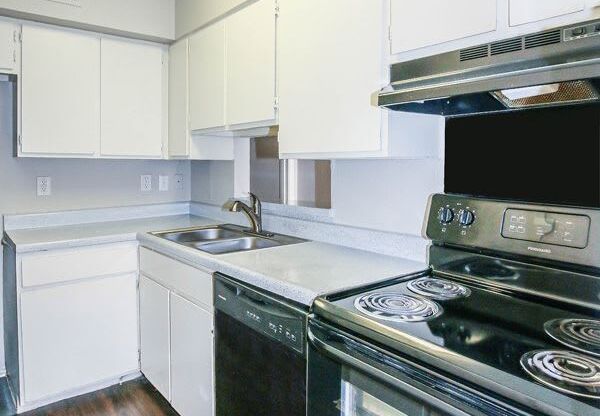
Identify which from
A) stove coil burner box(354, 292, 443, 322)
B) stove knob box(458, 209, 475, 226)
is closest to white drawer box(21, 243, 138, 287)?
stove coil burner box(354, 292, 443, 322)

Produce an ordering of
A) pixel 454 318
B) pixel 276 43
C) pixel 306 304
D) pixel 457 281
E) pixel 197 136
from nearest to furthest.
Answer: pixel 454 318
pixel 306 304
pixel 457 281
pixel 276 43
pixel 197 136

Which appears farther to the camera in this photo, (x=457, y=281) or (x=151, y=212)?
(x=151, y=212)

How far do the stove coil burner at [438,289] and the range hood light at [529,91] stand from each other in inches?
23.3

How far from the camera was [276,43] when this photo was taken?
1.92m

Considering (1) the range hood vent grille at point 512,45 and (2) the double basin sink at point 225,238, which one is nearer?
(1) the range hood vent grille at point 512,45

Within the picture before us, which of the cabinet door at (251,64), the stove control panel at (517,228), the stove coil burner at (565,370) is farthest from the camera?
the cabinet door at (251,64)

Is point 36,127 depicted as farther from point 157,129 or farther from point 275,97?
point 275,97

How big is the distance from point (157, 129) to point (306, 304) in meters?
1.96

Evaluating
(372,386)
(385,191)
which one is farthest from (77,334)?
(372,386)

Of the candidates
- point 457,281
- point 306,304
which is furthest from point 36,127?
point 457,281

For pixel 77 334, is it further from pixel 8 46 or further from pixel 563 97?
pixel 563 97

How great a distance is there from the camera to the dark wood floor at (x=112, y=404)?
2260 mm

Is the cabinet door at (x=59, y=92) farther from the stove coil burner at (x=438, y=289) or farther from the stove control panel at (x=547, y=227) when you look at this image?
the stove control panel at (x=547, y=227)

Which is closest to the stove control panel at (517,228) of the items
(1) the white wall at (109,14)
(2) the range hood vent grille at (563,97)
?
(2) the range hood vent grille at (563,97)
